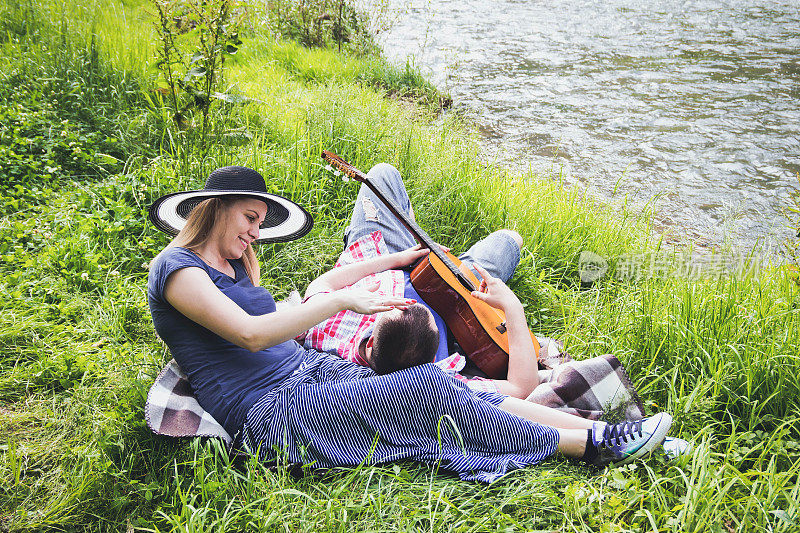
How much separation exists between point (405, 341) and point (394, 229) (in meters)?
1.16

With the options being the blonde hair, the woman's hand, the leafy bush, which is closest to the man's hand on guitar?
the woman's hand

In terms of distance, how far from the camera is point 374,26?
9211 millimetres

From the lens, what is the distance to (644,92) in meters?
7.88

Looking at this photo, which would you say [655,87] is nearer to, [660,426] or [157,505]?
[660,426]

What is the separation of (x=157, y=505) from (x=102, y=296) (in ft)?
4.99

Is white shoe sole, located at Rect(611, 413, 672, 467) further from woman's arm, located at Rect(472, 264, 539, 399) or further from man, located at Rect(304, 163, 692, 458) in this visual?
woman's arm, located at Rect(472, 264, 539, 399)

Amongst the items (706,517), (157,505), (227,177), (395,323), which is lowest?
(157,505)

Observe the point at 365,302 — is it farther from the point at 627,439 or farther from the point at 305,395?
the point at 627,439

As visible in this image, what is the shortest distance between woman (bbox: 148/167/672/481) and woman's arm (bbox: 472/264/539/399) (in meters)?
0.25

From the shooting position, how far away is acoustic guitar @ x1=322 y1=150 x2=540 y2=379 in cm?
296

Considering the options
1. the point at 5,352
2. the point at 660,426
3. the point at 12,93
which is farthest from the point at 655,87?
the point at 5,352

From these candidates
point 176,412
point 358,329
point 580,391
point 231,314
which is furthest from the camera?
point 358,329


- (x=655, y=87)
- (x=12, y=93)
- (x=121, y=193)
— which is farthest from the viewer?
(x=655, y=87)

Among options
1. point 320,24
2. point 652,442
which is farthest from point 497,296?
point 320,24
